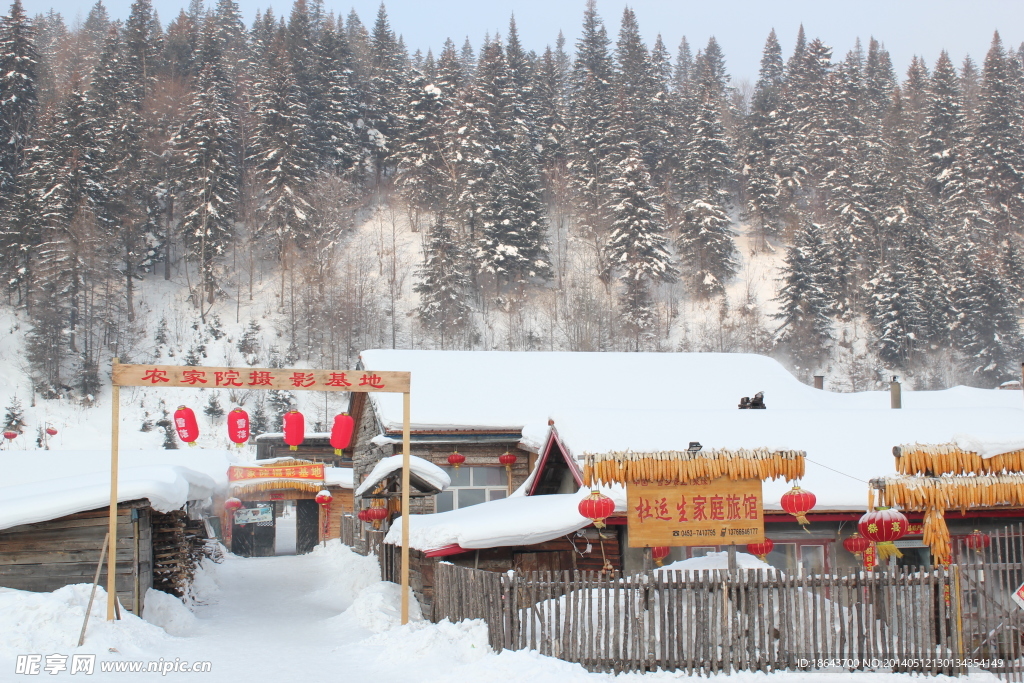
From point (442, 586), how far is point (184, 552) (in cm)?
660

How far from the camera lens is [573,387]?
2377 cm

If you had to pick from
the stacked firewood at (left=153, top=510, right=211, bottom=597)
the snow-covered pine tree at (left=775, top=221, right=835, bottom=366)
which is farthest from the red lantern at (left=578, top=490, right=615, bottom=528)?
the snow-covered pine tree at (left=775, top=221, right=835, bottom=366)

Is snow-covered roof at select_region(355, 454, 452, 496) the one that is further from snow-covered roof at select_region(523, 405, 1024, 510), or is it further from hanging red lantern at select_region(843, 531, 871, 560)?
hanging red lantern at select_region(843, 531, 871, 560)

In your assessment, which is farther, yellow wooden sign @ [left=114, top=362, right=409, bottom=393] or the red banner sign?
the red banner sign

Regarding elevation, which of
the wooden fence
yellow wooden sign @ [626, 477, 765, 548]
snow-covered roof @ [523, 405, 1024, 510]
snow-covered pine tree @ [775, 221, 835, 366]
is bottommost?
the wooden fence

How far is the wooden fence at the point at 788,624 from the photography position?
9.89 meters

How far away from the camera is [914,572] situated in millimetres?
10219

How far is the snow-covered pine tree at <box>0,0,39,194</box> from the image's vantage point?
53938 millimetres

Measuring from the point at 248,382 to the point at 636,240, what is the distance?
4485 centimetres

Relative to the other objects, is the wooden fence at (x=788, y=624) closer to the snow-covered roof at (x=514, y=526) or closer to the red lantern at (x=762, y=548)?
the red lantern at (x=762, y=548)

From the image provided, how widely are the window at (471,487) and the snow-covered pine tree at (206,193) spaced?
121 ft

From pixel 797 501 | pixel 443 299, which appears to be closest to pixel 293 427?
pixel 797 501

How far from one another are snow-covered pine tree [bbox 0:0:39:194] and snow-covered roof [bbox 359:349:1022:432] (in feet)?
146

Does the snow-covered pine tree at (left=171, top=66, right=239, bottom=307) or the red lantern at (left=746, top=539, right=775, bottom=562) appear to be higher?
the snow-covered pine tree at (left=171, top=66, right=239, bottom=307)
